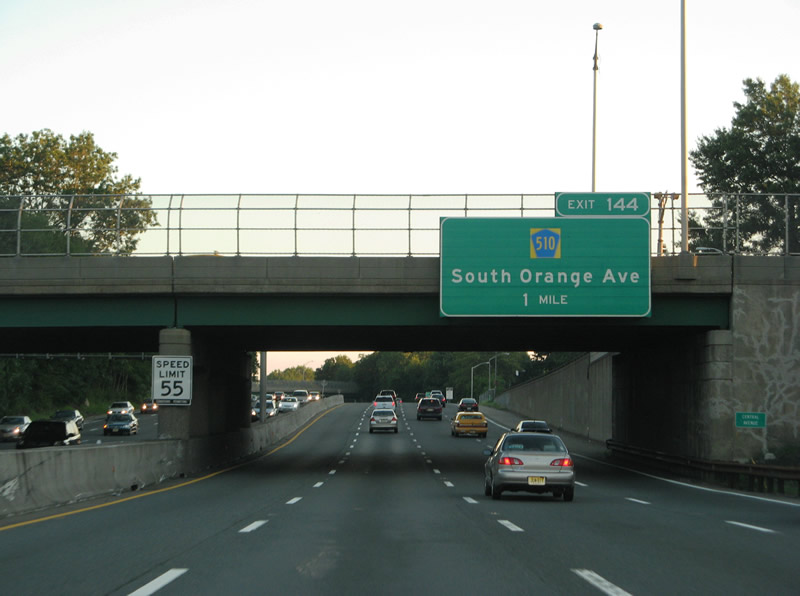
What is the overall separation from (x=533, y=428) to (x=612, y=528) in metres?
28.0

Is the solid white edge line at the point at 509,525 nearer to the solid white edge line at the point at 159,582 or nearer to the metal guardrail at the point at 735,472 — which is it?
the solid white edge line at the point at 159,582

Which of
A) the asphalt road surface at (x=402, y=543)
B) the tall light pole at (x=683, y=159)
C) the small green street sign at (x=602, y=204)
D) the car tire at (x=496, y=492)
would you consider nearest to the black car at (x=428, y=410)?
the small green street sign at (x=602, y=204)

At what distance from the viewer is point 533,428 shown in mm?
43156

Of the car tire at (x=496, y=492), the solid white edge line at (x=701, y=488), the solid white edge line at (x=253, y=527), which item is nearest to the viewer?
the solid white edge line at (x=253, y=527)

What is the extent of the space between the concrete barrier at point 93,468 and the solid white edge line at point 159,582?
317 inches

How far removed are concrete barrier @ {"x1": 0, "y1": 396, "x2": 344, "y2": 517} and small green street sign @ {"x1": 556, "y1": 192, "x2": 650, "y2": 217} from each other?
575 inches

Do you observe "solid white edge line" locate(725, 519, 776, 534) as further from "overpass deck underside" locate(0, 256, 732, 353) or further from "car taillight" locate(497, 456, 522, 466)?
"overpass deck underside" locate(0, 256, 732, 353)

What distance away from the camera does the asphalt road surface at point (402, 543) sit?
9578 millimetres

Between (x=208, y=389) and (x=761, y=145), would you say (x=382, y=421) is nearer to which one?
(x=208, y=389)

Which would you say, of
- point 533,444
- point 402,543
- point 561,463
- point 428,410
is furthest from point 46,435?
point 428,410

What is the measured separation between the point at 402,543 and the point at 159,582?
4.38 meters

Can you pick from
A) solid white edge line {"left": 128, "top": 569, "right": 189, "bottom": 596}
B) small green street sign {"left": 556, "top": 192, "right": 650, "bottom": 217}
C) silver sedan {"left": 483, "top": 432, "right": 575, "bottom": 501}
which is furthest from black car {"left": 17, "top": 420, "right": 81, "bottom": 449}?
solid white edge line {"left": 128, "top": 569, "right": 189, "bottom": 596}

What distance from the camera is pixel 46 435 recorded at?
40.1m

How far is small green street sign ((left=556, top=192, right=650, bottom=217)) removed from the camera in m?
32.4
